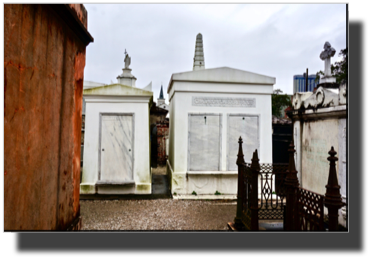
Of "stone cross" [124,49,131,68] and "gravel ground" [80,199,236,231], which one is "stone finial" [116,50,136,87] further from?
"gravel ground" [80,199,236,231]

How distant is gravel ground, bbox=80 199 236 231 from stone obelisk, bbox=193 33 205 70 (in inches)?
341

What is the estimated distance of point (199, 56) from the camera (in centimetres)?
1311

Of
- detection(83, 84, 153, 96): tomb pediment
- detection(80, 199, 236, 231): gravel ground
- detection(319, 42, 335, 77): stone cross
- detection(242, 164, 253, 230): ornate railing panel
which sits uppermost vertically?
detection(319, 42, 335, 77): stone cross

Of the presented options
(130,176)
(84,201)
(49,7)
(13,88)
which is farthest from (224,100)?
(13,88)

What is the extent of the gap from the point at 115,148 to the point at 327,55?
5066 millimetres

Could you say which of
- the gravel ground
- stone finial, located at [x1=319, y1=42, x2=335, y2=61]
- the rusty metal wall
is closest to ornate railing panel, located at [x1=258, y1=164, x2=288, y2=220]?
the gravel ground

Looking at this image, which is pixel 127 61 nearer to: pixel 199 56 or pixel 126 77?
pixel 126 77

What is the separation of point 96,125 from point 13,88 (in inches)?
183

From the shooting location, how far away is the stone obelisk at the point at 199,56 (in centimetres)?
1297

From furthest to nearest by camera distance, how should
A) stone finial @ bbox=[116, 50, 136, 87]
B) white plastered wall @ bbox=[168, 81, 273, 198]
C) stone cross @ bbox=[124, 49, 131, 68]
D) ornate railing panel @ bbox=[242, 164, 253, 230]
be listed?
stone finial @ bbox=[116, 50, 136, 87], stone cross @ bbox=[124, 49, 131, 68], white plastered wall @ bbox=[168, 81, 273, 198], ornate railing panel @ bbox=[242, 164, 253, 230]

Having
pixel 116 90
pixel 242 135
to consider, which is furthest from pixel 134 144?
pixel 242 135

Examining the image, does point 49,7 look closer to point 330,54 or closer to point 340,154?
point 340,154

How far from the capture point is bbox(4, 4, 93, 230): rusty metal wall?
1754 mm

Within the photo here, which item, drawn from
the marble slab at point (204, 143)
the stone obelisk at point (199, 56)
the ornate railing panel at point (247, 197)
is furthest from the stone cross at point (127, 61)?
the ornate railing panel at point (247, 197)
